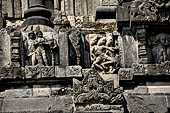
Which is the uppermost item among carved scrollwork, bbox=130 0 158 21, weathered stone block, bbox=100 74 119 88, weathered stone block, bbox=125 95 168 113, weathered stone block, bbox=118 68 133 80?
carved scrollwork, bbox=130 0 158 21

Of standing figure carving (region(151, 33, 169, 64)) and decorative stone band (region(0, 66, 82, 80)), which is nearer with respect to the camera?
decorative stone band (region(0, 66, 82, 80))

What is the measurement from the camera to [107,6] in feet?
64.7

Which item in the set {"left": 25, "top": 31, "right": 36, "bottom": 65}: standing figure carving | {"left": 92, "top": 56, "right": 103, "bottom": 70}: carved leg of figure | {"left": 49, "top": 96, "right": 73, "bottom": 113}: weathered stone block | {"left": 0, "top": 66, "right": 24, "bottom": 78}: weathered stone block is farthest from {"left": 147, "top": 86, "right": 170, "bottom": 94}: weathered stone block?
{"left": 0, "top": 66, "right": 24, "bottom": 78}: weathered stone block

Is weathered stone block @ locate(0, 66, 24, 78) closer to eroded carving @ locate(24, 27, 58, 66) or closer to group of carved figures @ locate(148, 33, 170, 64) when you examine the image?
eroded carving @ locate(24, 27, 58, 66)

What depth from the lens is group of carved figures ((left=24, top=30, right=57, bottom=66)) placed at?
17.2 m

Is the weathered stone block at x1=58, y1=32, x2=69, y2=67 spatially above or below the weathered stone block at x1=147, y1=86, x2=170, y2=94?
above

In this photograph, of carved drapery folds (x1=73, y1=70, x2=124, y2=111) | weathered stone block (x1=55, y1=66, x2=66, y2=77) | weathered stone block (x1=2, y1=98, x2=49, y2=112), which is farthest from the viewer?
weathered stone block (x1=55, y1=66, x2=66, y2=77)

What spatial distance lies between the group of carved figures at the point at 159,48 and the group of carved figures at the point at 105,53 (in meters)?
0.91

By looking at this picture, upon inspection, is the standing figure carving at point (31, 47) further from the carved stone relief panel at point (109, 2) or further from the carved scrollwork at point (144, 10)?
the carved stone relief panel at point (109, 2)

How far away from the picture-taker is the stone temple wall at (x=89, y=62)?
16.6m

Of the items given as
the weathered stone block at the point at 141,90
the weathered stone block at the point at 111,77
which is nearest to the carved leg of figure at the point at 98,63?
the weathered stone block at the point at 111,77

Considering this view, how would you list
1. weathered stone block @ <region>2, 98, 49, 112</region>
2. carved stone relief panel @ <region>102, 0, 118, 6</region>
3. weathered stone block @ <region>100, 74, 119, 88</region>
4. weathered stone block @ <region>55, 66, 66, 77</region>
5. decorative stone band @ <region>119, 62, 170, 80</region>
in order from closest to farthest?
weathered stone block @ <region>2, 98, 49, 112</region>
weathered stone block @ <region>55, 66, 66, 77</region>
decorative stone band @ <region>119, 62, 170, 80</region>
weathered stone block @ <region>100, 74, 119, 88</region>
carved stone relief panel @ <region>102, 0, 118, 6</region>

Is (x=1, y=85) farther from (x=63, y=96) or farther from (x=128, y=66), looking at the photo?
(x=128, y=66)

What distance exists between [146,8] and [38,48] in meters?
2.97
